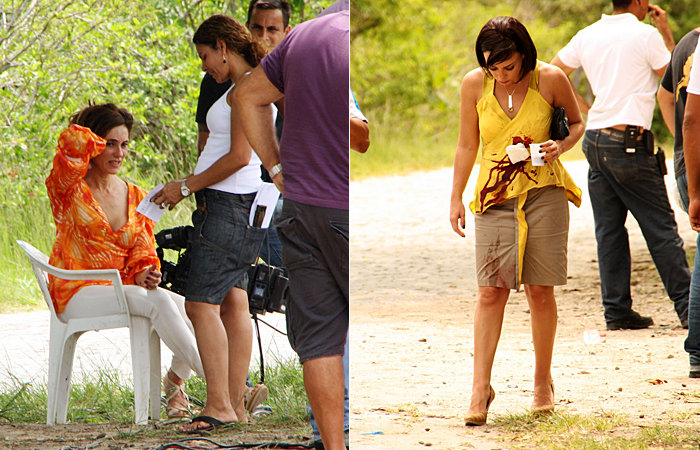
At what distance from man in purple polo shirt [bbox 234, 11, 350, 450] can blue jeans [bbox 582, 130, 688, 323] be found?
269 centimetres

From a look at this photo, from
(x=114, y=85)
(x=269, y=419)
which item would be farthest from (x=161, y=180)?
(x=269, y=419)

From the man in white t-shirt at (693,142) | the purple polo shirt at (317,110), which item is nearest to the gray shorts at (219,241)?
the purple polo shirt at (317,110)

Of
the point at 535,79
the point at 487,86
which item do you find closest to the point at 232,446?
the point at 487,86

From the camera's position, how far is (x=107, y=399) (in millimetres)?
3572

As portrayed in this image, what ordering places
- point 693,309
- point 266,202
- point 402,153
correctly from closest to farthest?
point 266,202 → point 693,309 → point 402,153

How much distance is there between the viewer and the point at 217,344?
3.55m

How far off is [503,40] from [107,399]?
1922mm

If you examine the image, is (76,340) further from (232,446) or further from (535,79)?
(535,79)

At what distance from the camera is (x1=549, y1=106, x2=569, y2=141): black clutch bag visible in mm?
3641

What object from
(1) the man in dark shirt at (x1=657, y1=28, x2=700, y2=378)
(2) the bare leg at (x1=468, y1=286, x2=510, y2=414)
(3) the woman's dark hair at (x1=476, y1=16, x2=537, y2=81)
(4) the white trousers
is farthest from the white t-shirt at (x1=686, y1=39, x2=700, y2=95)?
(4) the white trousers

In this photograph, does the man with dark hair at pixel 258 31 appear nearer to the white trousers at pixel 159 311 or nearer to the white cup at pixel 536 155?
the white trousers at pixel 159 311

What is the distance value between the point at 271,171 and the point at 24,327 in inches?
47.2

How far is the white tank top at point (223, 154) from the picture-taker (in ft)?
11.4

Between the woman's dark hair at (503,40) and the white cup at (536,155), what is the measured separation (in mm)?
335
